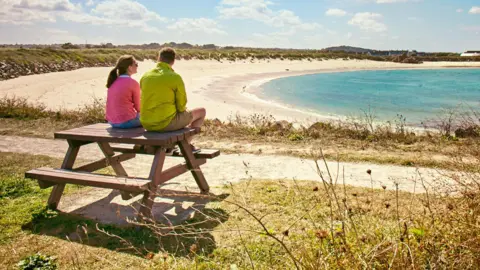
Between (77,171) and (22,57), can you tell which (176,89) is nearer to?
(77,171)

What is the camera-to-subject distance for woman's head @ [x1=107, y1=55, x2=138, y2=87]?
5815mm

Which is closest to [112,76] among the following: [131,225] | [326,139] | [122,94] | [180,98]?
[122,94]

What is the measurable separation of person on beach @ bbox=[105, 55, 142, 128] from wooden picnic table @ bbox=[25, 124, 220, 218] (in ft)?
0.61

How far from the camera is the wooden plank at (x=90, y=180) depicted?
4551 millimetres

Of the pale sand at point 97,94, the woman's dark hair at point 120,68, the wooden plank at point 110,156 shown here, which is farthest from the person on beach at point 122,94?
the pale sand at point 97,94

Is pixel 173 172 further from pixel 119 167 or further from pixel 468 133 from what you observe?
pixel 468 133

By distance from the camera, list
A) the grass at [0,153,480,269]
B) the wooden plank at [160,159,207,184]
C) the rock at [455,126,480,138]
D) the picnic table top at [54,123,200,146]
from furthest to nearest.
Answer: the rock at [455,126,480,138] → the wooden plank at [160,159,207,184] → the picnic table top at [54,123,200,146] → the grass at [0,153,480,269]

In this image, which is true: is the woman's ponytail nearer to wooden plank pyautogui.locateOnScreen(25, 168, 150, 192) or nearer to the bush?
wooden plank pyautogui.locateOnScreen(25, 168, 150, 192)

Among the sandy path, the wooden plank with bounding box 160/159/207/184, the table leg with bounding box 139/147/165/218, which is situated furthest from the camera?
the sandy path

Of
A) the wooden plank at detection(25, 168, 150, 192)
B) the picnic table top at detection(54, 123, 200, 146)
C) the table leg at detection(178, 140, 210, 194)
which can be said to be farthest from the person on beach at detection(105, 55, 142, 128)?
the wooden plank at detection(25, 168, 150, 192)

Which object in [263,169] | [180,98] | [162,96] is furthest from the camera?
[263,169]

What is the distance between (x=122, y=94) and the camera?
587 cm

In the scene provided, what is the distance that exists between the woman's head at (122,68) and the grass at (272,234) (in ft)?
6.03

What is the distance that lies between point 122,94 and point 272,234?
313 cm
